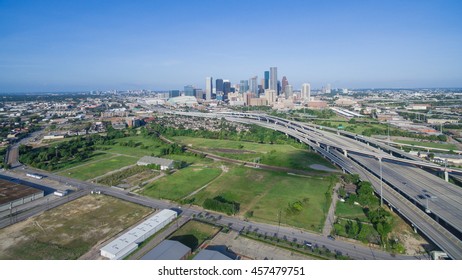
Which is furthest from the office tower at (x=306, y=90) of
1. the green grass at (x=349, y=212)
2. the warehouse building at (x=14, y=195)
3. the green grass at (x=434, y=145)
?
the warehouse building at (x=14, y=195)

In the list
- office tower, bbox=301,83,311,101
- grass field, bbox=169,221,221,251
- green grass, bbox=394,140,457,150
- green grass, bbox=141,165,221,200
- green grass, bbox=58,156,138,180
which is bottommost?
grass field, bbox=169,221,221,251

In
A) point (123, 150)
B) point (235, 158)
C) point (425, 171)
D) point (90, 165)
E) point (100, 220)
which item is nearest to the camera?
point (100, 220)

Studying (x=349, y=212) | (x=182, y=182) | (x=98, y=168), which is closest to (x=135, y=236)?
(x=182, y=182)


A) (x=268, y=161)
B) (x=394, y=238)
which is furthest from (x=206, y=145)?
(x=394, y=238)

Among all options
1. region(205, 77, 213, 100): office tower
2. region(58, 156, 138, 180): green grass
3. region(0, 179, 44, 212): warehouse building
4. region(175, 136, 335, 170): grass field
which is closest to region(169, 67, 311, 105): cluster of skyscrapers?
region(205, 77, 213, 100): office tower

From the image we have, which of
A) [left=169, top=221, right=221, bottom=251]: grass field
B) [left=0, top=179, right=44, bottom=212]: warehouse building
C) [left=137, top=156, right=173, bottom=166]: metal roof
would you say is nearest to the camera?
[left=169, top=221, right=221, bottom=251]: grass field

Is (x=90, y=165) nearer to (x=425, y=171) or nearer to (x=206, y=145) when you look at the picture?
(x=206, y=145)

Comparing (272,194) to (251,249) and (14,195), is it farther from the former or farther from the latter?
(14,195)

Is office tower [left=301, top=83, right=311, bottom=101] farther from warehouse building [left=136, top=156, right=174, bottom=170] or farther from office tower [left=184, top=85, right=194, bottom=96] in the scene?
warehouse building [left=136, top=156, right=174, bottom=170]
